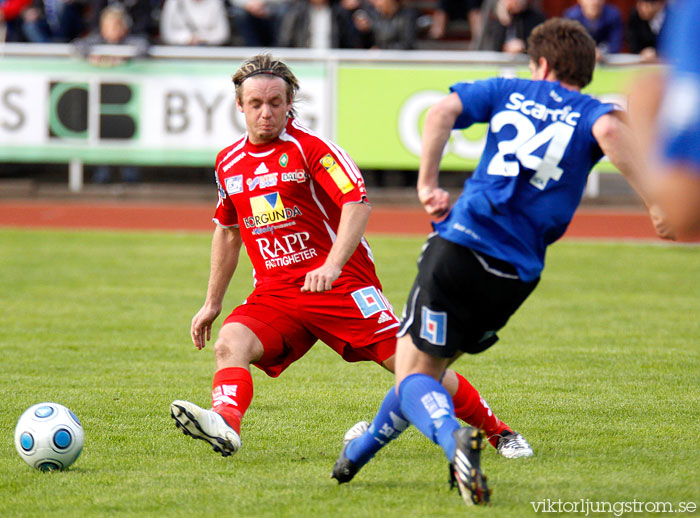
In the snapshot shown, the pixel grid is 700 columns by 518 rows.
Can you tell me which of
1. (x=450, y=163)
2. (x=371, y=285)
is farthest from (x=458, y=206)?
(x=450, y=163)

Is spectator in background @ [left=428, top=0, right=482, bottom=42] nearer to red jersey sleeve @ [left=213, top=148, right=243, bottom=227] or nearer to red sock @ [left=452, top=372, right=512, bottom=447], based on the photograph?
red jersey sleeve @ [left=213, top=148, right=243, bottom=227]

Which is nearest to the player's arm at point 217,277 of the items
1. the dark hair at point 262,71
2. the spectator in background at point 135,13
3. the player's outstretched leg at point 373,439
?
the dark hair at point 262,71

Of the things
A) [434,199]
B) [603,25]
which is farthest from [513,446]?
[603,25]

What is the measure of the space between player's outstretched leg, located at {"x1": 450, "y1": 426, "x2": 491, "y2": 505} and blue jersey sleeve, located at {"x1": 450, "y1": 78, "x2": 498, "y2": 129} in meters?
1.09

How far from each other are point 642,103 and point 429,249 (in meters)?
1.44

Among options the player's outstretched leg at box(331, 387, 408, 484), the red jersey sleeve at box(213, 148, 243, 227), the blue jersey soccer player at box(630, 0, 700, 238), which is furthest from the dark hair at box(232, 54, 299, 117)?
the blue jersey soccer player at box(630, 0, 700, 238)

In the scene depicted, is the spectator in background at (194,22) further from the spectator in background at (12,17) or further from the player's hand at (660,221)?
the player's hand at (660,221)

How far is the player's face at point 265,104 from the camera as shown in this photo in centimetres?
474

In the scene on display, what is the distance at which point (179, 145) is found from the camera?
14.7 m

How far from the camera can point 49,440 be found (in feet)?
Result: 14.6

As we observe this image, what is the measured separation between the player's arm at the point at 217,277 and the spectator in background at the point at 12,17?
12.4m

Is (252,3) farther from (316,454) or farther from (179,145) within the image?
(316,454)

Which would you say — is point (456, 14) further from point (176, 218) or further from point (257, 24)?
point (176, 218)

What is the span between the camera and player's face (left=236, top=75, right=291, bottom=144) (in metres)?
4.74
